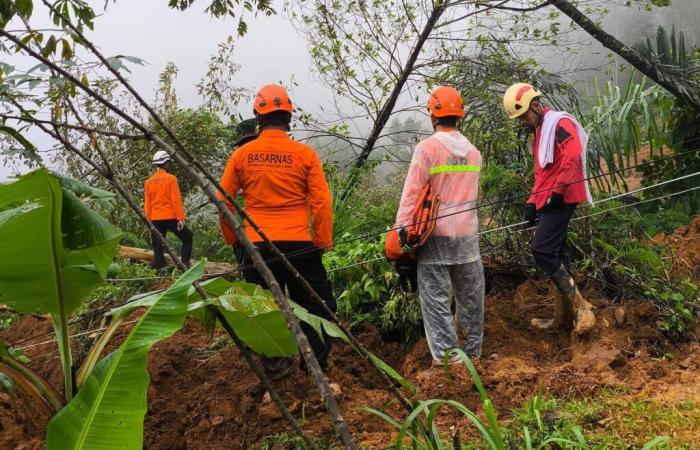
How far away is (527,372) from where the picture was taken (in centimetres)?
403

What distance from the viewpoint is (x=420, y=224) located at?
13.9 ft

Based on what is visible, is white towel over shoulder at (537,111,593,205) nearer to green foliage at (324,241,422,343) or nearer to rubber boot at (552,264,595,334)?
rubber boot at (552,264,595,334)

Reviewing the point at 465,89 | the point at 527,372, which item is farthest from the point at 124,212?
the point at 527,372

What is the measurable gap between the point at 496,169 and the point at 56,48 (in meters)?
3.87

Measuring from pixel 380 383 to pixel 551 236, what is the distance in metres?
1.63

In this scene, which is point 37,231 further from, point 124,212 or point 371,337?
point 124,212

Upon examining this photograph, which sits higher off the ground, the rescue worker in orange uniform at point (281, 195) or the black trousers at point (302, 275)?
the rescue worker in orange uniform at point (281, 195)

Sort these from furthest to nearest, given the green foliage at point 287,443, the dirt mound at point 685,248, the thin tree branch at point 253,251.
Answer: the dirt mound at point 685,248 < the green foliage at point 287,443 < the thin tree branch at point 253,251

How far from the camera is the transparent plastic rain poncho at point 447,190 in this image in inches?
171

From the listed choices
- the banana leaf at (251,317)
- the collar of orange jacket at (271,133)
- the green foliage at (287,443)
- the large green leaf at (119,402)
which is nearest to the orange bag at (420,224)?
the collar of orange jacket at (271,133)

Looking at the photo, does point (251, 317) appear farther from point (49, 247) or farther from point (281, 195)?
point (281, 195)

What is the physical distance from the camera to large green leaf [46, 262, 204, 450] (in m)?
1.86

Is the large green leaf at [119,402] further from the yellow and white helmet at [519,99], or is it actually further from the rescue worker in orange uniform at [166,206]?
the rescue worker in orange uniform at [166,206]

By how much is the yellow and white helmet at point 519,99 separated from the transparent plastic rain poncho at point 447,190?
54 centimetres
